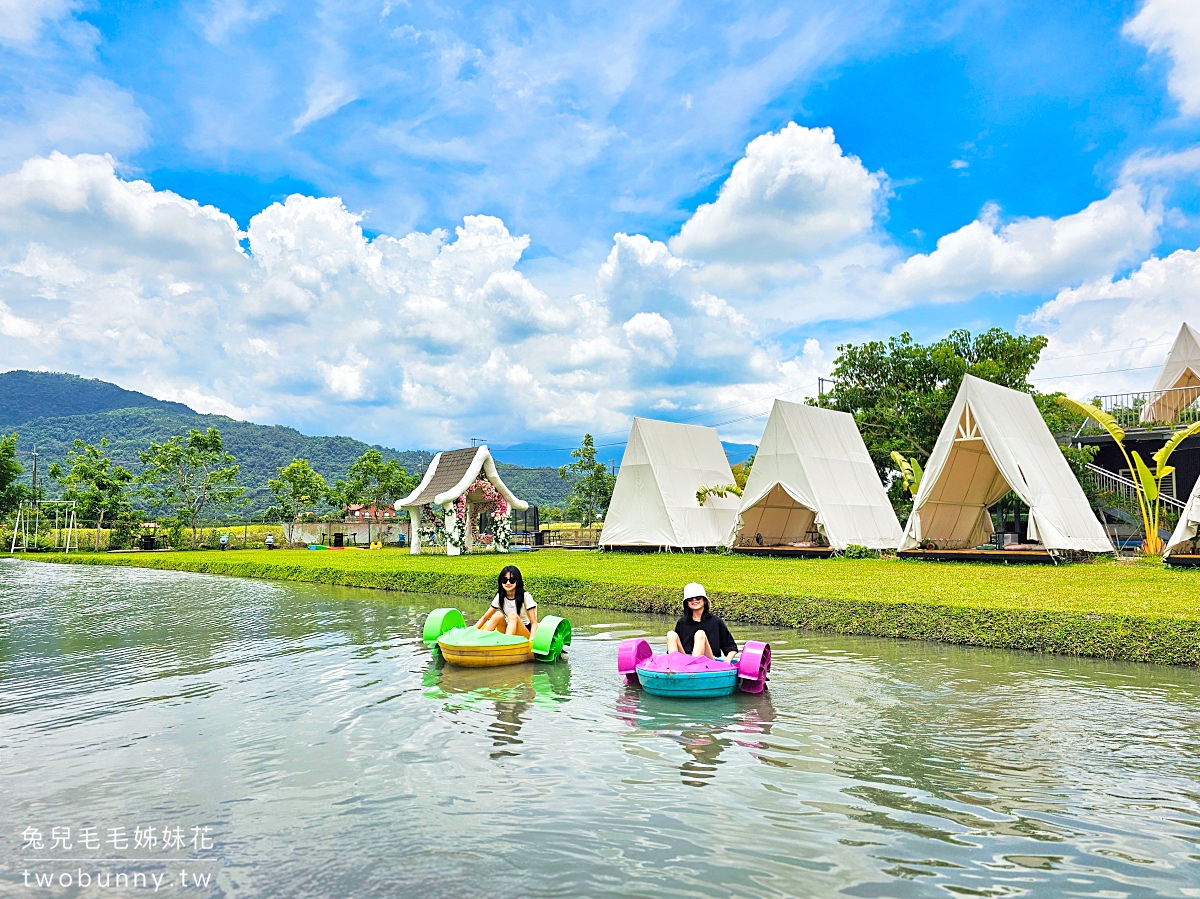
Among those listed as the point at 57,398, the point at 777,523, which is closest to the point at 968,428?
the point at 777,523

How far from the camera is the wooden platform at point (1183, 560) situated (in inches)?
741

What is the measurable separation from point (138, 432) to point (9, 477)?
52225 mm

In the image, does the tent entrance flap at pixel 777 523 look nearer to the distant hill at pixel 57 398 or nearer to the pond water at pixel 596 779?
the pond water at pixel 596 779

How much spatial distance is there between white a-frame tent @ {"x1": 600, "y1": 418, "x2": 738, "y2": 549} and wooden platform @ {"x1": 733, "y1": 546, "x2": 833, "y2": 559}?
203 cm

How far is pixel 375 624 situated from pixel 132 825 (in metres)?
9.57

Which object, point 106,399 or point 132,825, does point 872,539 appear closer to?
point 132,825

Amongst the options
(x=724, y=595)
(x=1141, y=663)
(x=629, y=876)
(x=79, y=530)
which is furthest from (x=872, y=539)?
(x=79, y=530)

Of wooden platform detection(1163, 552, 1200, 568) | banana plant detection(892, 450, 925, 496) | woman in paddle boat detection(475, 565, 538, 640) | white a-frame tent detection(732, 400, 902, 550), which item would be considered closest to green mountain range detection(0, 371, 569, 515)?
white a-frame tent detection(732, 400, 902, 550)

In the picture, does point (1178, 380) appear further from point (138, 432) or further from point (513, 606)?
point (138, 432)

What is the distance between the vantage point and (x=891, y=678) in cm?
941

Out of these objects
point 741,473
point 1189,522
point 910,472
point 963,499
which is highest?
point 741,473

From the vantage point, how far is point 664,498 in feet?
102

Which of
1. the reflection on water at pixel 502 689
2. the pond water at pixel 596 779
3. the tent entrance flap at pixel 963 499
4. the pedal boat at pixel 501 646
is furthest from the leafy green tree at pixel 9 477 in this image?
the tent entrance flap at pixel 963 499

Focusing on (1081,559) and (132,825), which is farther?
(1081,559)
